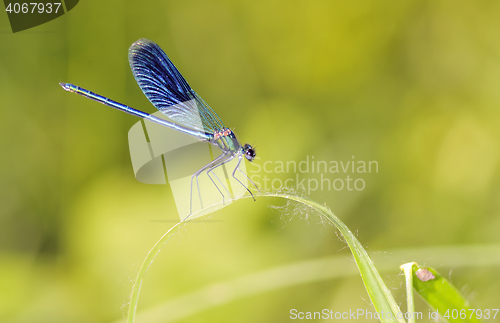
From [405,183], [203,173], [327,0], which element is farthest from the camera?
[327,0]

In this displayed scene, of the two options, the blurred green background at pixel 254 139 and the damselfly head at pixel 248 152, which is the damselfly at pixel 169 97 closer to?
the damselfly head at pixel 248 152

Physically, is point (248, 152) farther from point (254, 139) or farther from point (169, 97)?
point (169, 97)

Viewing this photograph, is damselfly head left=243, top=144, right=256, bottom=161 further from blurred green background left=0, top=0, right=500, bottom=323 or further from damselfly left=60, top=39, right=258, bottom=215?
blurred green background left=0, top=0, right=500, bottom=323

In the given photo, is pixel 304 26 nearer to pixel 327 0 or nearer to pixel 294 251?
pixel 327 0

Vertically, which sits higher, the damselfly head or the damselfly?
the damselfly

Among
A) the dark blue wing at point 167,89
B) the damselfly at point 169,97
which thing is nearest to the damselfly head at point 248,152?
the damselfly at point 169,97

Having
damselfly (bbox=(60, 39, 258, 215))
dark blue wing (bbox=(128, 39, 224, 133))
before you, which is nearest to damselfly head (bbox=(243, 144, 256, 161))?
damselfly (bbox=(60, 39, 258, 215))

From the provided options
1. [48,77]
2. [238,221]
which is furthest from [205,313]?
[48,77]

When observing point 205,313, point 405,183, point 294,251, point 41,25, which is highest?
point 41,25
